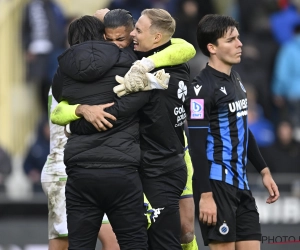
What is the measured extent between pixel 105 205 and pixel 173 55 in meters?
1.06

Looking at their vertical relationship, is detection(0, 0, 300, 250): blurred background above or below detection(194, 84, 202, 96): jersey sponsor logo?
below

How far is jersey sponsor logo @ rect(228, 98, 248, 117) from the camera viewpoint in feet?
19.4

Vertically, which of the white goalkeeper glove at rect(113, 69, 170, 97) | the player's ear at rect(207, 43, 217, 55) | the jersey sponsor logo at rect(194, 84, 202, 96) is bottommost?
the jersey sponsor logo at rect(194, 84, 202, 96)

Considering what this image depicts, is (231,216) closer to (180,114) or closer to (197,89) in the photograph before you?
(180,114)

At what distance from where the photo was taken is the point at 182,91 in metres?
5.74

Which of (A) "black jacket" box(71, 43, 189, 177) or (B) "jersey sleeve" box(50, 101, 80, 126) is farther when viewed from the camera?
(A) "black jacket" box(71, 43, 189, 177)

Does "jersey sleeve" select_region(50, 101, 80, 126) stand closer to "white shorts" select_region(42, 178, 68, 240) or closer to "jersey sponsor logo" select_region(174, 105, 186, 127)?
"jersey sponsor logo" select_region(174, 105, 186, 127)

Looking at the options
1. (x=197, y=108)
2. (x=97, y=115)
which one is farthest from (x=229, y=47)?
(x=97, y=115)

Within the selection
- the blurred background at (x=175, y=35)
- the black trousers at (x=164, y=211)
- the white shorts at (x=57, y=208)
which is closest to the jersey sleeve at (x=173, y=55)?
the black trousers at (x=164, y=211)

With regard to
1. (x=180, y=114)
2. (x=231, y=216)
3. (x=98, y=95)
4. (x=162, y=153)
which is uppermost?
(x=98, y=95)

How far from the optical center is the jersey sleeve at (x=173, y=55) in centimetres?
554

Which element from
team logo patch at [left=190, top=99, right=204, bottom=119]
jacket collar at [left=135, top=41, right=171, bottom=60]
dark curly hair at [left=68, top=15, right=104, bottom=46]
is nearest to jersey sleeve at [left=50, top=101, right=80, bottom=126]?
dark curly hair at [left=68, top=15, right=104, bottom=46]

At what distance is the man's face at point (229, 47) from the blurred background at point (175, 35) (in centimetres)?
548

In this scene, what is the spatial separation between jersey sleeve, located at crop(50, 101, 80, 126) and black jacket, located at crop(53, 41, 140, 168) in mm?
65
